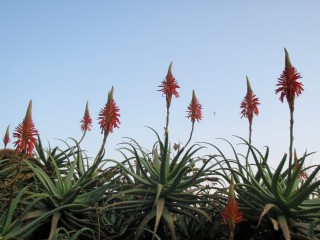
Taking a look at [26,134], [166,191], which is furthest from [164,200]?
[26,134]

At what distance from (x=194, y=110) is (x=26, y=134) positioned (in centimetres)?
301

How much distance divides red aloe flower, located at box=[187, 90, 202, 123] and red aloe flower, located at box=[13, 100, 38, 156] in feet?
9.31

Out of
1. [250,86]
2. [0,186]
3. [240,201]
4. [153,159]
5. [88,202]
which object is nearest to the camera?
[240,201]

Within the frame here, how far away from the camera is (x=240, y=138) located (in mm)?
4344

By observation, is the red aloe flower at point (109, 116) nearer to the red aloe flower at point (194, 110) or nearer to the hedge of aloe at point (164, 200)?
the hedge of aloe at point (164, 200)

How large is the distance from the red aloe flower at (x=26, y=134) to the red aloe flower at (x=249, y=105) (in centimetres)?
299

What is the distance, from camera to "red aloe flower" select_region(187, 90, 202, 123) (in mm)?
6285

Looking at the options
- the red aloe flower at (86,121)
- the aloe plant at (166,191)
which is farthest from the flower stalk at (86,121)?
the aloe plant at (166,191)

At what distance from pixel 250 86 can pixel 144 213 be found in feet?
8.12

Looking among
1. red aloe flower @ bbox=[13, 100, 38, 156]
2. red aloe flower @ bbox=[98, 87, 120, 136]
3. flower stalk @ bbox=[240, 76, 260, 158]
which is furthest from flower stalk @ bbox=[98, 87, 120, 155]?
flower stalk @ bbox=[240, 76, 260, 158]

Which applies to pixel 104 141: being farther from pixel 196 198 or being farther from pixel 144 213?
pixel 196 198

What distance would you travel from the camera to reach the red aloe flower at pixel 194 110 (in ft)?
20.6

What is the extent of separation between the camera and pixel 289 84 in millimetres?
4309

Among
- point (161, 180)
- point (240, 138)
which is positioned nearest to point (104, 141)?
point (161, 180)
